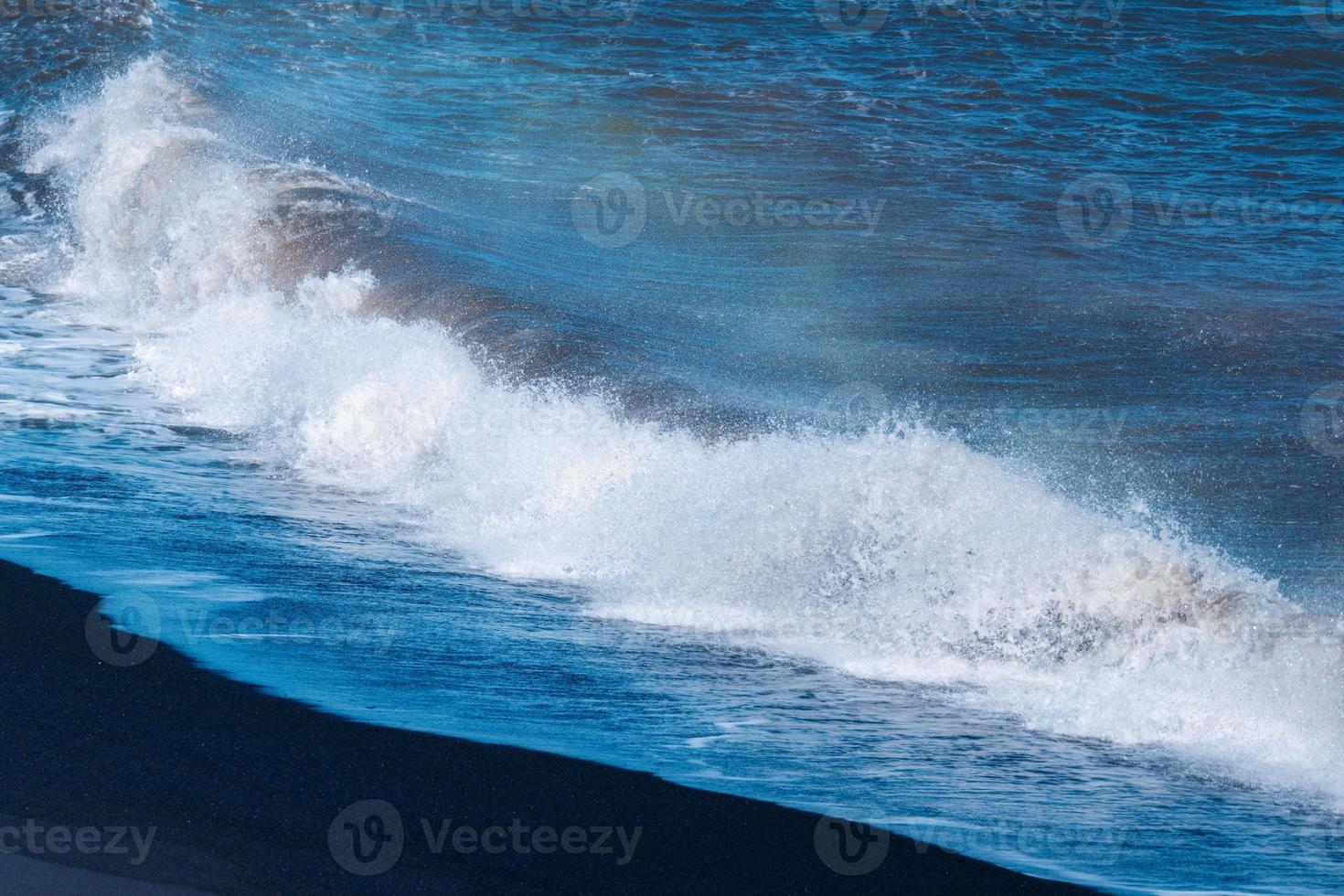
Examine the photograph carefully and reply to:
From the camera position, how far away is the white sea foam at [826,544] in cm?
592

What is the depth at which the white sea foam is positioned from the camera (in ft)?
19.4

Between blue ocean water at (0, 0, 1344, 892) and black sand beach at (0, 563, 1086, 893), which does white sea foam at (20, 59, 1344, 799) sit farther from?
black sand beach at (0, 563, 1086, 893)

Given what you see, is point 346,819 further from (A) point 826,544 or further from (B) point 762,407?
(B) point 762,407

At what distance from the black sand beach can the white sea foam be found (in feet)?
5.18

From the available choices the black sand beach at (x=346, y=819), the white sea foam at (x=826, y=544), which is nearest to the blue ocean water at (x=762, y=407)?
the white sea foam at (x=826, y=544)

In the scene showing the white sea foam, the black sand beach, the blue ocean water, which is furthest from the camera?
the white sea foam

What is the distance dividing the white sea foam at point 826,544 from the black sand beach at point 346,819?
158 cm

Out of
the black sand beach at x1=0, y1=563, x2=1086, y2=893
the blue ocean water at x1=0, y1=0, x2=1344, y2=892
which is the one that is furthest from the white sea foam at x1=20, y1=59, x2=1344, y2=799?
the black sand beach at x1=0, y1=563, x2=1086, y2=893

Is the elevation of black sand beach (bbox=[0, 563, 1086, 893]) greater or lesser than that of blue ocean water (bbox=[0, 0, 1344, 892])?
lesser

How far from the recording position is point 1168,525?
805 cm

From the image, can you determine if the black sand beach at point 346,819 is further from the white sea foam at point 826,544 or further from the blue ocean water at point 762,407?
the white sea foam at point 826,544

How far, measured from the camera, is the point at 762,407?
9.97m

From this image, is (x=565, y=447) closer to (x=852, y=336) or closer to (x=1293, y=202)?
(x=852, y=336)

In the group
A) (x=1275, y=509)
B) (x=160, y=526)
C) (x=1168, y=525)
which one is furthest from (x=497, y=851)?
(x=1275, y=509)
